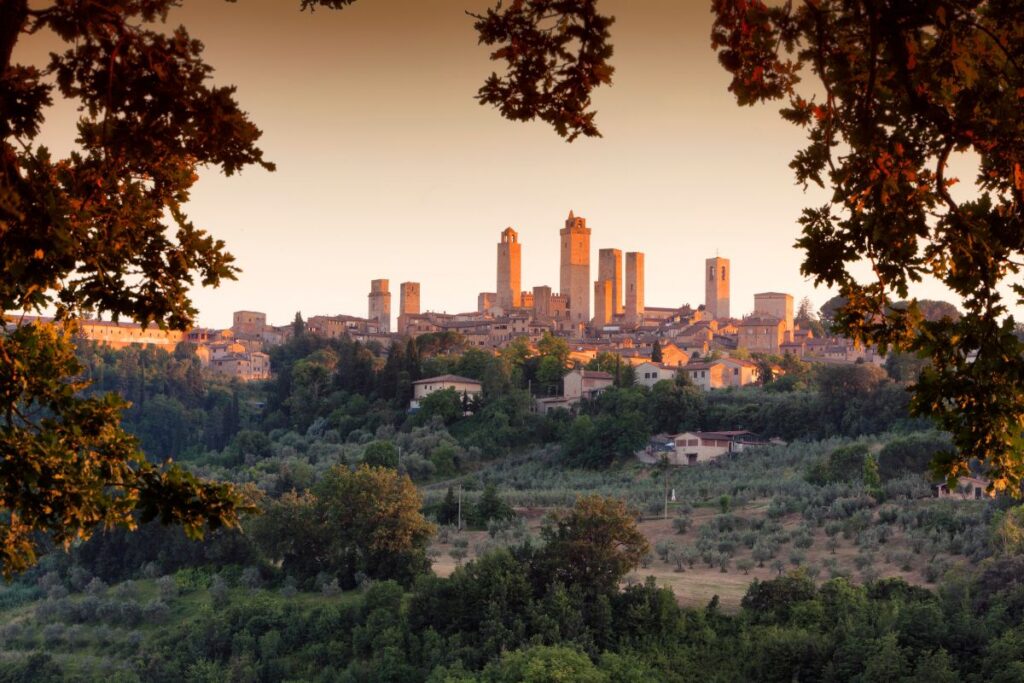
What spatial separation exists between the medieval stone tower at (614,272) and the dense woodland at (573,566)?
48767 mm

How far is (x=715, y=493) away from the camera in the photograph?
36.8 meters

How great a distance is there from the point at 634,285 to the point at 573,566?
7467cm

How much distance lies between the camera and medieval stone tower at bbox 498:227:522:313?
99125mm

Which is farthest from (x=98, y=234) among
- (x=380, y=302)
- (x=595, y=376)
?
(x=380, y=302)

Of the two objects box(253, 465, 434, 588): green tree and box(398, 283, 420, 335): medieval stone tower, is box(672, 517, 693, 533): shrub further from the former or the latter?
box(398, 283, 420, 335): medieval stone tower

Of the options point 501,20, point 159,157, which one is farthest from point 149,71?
point 501,20

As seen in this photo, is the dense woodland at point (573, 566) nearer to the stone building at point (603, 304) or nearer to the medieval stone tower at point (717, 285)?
the stone building at point (603, 304)

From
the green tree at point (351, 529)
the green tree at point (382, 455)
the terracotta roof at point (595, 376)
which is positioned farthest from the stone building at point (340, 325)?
the green tree at point (351, 529)

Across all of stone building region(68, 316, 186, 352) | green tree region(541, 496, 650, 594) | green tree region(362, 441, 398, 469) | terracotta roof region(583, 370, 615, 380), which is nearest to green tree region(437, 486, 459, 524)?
green tree region(362, 441, 398, 469)

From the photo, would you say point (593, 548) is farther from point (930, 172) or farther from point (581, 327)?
point (581, 327)

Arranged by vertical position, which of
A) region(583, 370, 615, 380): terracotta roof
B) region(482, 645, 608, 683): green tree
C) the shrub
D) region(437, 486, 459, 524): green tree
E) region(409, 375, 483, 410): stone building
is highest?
region(583, 370, 615, 380): terracotta roof

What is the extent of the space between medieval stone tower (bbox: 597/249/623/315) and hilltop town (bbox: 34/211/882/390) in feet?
0.24

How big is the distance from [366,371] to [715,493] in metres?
23.9

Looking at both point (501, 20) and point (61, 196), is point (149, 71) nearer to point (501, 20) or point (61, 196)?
point (61, 196)
